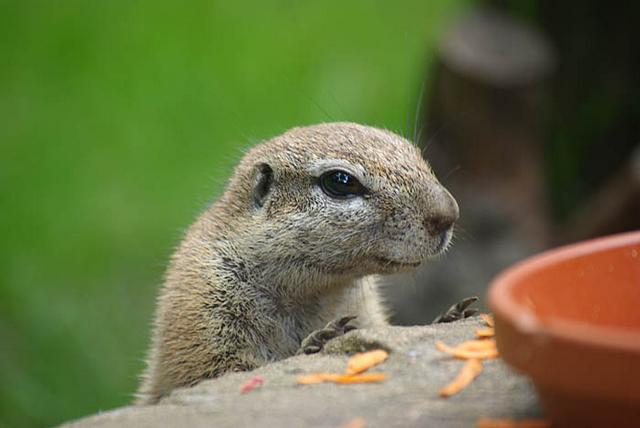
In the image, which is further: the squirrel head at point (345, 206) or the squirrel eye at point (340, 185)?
the squirrel eye at point (340, 185)

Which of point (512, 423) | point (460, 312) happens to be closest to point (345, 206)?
point (460, 312)

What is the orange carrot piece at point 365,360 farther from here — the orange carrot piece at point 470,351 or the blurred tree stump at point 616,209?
the blurred tree stump at point 616,209

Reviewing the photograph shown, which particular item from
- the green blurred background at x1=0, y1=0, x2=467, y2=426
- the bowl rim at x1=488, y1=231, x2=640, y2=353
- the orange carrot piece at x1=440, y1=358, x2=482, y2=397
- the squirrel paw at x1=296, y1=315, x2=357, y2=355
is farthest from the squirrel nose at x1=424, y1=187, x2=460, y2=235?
the green blurred background at x1=0, y1=0, x2=467, y2=426

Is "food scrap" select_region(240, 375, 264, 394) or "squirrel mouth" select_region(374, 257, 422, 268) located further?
"squirrel mouth" select_region(374, 257, 422, 268)

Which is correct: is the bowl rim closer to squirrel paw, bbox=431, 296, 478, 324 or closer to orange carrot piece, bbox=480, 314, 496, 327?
orange carrot piece, bbox=480, 314, 496, 327

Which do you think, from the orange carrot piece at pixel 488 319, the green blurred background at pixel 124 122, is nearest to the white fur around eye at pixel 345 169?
the orange carrot piece at pixel 488 319

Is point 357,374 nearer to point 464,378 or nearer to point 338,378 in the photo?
point 338,378
